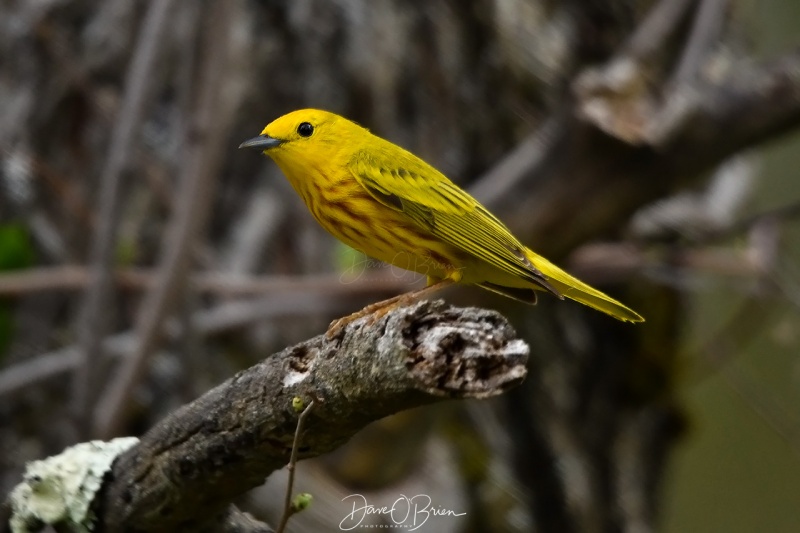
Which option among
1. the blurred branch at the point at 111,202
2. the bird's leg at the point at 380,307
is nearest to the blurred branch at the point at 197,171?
the blurred branch at the point at 111,202

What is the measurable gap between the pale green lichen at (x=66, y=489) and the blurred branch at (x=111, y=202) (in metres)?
1.33

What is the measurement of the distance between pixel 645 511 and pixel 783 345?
4.78ft

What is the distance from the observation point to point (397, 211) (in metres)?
2.12

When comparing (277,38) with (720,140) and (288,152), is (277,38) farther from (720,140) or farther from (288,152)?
(288,152)

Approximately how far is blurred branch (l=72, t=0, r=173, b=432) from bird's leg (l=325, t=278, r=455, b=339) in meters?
1.43

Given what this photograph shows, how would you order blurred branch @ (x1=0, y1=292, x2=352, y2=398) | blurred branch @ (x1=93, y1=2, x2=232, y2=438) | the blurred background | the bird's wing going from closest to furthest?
the bird's wing → blurred branch @ (x1=93, y1=2, x2=232, y2=438) → the blurred background → blurred branch @ (x1=0, y1=292, x2=352, y2=398)

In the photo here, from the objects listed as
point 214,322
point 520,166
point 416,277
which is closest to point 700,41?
point 520,166

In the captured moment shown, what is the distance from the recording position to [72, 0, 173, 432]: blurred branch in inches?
122

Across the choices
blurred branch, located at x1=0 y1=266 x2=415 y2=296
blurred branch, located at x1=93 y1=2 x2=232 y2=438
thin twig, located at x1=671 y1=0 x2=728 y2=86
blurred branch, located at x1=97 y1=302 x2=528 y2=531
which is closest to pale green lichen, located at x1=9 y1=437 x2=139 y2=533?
blurred branch, located at x1=97 y1=302 x2=528 y2=531

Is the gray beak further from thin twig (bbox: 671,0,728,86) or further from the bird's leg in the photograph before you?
thin twig (bbox: 671,0,728,86)

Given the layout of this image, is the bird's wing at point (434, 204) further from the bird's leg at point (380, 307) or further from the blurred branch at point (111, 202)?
the blurred branch at point (111, 202)

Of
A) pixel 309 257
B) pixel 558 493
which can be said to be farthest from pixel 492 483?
pixel 309 257

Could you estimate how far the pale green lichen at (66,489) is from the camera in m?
1.92

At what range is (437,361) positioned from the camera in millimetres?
1271
